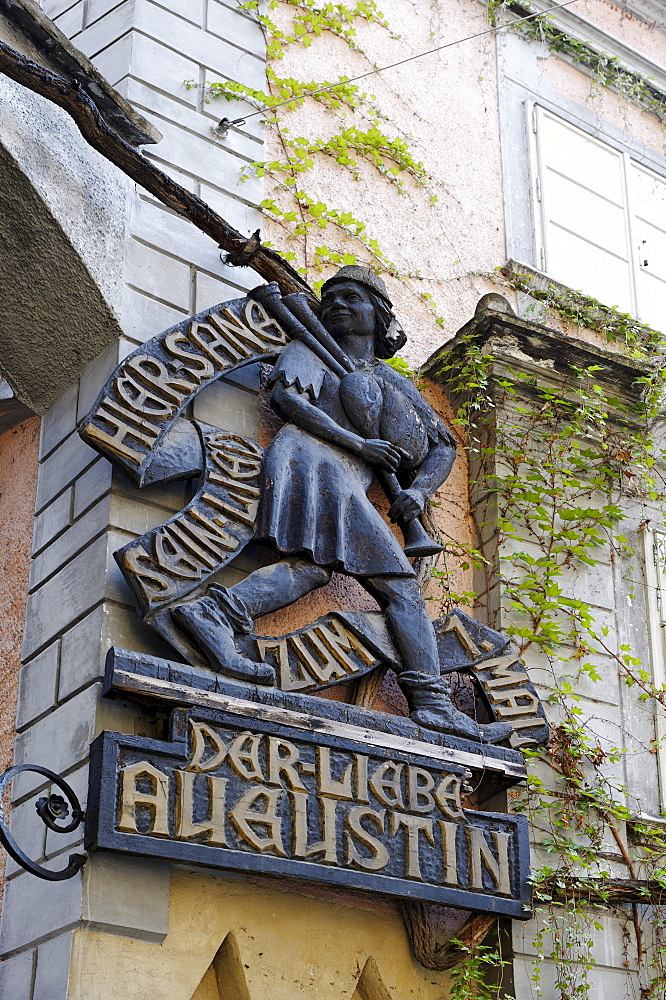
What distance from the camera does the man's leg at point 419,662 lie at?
5.18 m

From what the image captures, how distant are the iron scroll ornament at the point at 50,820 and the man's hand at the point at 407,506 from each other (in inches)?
75.6

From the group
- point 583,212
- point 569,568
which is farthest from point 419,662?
point 583,212

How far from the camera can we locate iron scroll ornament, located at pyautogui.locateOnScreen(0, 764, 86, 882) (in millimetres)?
4180

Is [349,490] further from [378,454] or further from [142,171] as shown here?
[142,171]

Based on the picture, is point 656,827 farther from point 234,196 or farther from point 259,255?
point 234,196

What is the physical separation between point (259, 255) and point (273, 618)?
1643 millimetres

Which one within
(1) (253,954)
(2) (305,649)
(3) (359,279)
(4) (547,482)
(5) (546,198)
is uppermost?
(5) (546,198)

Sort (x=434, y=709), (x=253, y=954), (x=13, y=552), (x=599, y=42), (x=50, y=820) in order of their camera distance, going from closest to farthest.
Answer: (x=50, y=820), (x=253, y=954), (x=434, y=709), (x=13, y=552), (x=599, y=42)

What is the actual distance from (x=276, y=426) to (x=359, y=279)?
30.1 inches

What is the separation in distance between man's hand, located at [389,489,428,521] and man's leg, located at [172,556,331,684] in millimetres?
499

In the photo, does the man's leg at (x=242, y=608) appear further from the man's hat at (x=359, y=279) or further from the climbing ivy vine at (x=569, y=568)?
the man's hat at (x=359, y=279)

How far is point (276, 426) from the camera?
574 centimetres

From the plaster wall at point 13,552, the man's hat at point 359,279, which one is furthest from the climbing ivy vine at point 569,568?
the plaster wall at point 13,552

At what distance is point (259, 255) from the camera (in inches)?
228
